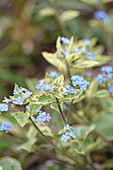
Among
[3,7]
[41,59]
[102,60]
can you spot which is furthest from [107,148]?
[3,7]

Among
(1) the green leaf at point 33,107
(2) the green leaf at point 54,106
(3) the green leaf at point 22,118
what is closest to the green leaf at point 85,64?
(2) the green leaf at point 54,106

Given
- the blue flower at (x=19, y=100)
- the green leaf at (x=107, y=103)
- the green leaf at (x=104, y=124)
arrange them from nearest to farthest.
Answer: the blue flower at (x=19, y=100) < the green leaf at (x=104, y=124) < the green leaf at (x=107, y=103)

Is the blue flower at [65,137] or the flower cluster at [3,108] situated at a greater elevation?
the flower cluster at [3,108]

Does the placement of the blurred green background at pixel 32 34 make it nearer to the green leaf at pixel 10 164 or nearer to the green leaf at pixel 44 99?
the green leaf at pixel 10 164

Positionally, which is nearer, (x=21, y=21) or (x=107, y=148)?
(x=107, y=148)

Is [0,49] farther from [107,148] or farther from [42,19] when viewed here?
[107,148]

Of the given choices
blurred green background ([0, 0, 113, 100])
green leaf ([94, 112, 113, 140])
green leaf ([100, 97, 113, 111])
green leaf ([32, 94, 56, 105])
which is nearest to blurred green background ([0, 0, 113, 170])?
blurred green background ([0, 0, 113, 100])

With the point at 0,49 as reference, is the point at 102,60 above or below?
below

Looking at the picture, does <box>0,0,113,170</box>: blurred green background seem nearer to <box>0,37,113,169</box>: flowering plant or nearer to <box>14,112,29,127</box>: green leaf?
<box>0,37,113,169</box>: flowering plant

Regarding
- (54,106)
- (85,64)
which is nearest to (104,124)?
(85,64)
